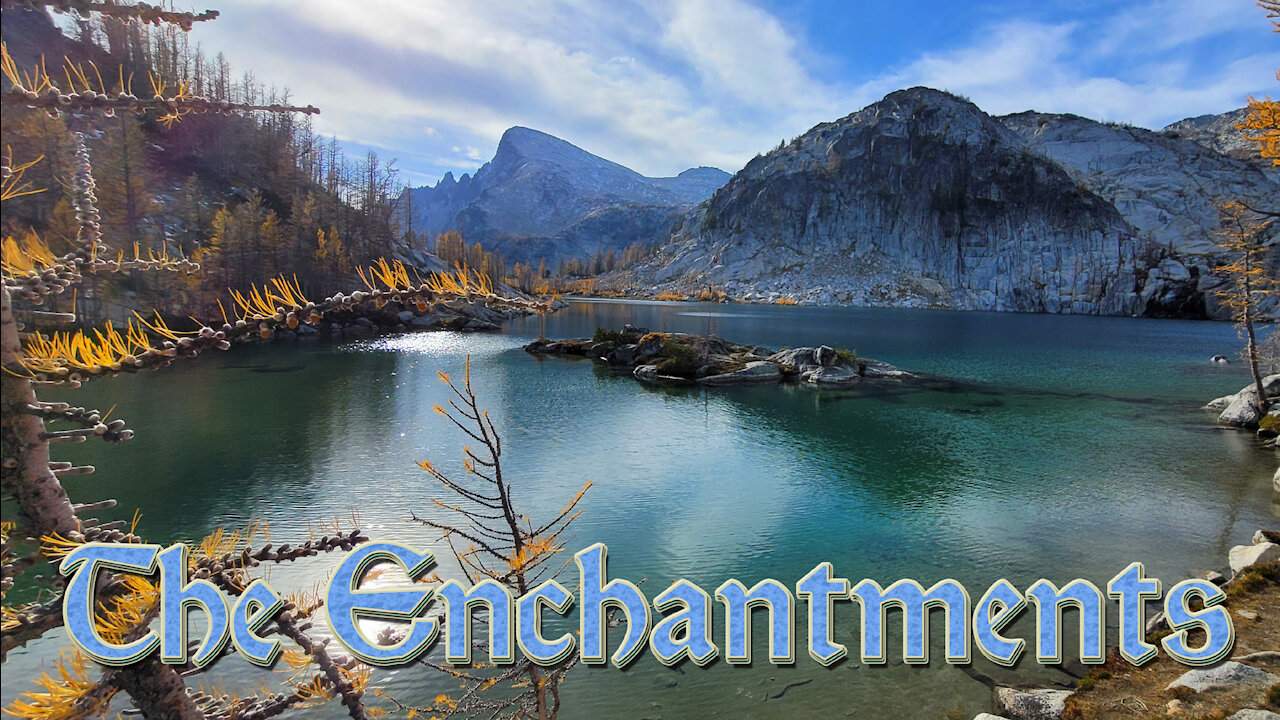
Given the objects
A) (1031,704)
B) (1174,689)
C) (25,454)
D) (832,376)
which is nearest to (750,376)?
(832,376)

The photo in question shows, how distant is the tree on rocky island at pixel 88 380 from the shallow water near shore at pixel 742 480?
360 inches

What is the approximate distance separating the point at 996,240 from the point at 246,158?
205817 mm

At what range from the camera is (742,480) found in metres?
25.0

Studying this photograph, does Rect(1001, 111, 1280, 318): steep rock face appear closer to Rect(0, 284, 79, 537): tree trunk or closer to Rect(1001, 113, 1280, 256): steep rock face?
Rect(1001, 113, 1280, 256): steep rock face

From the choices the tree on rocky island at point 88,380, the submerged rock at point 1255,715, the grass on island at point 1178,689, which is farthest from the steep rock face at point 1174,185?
the tree on rocky island at point 88,380

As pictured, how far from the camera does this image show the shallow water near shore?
1219 centimetres

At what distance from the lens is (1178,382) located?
49375 millimetres

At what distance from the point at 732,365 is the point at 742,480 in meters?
26.7

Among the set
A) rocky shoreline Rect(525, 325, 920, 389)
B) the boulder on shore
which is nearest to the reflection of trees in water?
rocky shoreline Rect(525, 325, 920, 389)


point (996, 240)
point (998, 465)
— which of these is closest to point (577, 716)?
point (998, 465)

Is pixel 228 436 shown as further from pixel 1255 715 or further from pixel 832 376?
pixel 832 376

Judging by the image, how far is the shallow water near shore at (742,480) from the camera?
12191 millimetres

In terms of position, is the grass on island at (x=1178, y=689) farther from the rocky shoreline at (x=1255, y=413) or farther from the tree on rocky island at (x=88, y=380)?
the rocky shoreline at (x=1255, y=413)

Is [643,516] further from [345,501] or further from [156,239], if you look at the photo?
[156,239]
